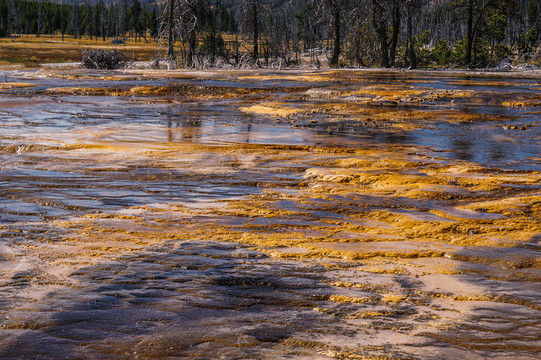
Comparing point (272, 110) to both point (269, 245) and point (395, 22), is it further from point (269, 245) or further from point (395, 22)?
point (395, 22)

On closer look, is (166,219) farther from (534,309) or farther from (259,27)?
(259,27)

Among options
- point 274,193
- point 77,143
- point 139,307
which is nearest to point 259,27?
point 77,143

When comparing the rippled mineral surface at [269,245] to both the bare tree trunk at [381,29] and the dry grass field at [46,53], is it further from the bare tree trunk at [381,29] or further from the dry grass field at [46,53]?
the dry grass field at [46,53]

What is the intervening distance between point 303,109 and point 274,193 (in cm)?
749

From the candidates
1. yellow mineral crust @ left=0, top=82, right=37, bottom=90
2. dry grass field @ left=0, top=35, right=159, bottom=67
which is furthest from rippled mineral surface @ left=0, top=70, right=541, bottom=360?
dry grass field @ left=0, top=35, right=159, bottom=67

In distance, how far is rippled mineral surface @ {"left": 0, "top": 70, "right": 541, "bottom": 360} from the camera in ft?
9.55

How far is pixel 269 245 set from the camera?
422 cm

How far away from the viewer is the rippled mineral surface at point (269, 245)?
2.91 meters

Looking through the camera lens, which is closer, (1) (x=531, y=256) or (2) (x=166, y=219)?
(1) (x=531, y=256)

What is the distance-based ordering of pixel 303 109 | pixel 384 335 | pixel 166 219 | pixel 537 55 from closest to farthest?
1. pixel 384 335
2. pixel 166 219
3. pixel 303 109
4. pixel 537 55

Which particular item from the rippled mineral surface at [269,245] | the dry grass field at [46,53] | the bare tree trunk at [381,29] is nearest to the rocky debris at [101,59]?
the dry grass field at [46,53]

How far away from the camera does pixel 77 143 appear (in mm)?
8297

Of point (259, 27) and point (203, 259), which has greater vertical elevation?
point (259, 27)

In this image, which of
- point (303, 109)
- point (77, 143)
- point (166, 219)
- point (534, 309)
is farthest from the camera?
point (303, 109)
